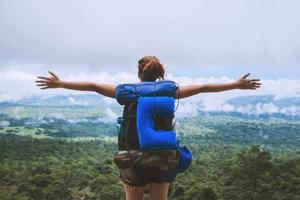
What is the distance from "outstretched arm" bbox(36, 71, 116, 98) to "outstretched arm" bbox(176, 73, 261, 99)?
0.28 meters

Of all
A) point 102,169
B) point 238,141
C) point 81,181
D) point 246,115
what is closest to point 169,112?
point 81,181

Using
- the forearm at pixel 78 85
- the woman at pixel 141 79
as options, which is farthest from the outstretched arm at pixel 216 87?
the forearm at pixel 78 85

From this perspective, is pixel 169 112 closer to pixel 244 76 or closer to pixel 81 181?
pixel 244 76

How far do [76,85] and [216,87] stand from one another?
0.59m

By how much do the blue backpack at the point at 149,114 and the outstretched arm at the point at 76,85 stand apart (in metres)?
0.05

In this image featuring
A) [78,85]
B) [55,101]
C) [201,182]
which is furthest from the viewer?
[55,101]

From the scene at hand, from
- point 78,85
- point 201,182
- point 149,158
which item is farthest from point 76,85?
point 201,182

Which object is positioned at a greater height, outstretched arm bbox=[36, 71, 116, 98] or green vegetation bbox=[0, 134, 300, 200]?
outstretched arm bbox=[36, 71, 116, 98]

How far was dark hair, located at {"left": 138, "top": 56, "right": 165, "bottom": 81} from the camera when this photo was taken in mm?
2205

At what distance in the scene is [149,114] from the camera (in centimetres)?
210

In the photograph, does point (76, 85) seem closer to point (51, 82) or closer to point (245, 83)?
point (51, 82)

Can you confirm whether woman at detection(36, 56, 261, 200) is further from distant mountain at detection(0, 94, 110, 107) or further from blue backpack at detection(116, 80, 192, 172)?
distant mountain at detection(0, 94, 110, 107)

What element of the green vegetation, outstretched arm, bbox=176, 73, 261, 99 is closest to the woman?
outstretched arm, bbox=176, 73, 261, 99

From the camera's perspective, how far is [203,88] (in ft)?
7.47
